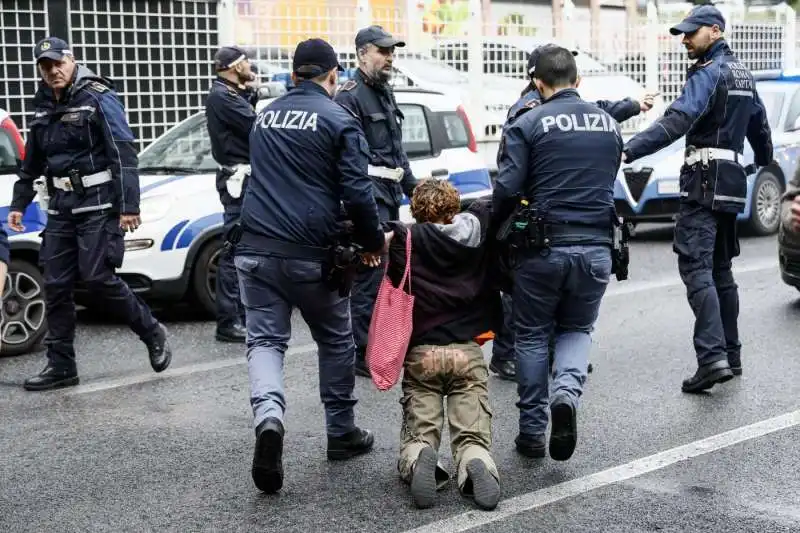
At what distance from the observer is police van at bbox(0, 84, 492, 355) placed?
945 centimetres

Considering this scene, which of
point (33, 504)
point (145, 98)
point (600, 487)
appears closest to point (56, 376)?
point (33, 504)

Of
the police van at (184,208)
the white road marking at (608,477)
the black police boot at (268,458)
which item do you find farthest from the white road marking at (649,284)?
the black police boot at (268,458)

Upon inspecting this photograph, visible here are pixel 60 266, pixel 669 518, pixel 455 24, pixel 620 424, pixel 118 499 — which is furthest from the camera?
pixel 455 24

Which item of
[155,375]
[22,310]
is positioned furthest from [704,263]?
[22,310]

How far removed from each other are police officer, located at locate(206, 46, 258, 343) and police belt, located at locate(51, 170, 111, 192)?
4.88 ft

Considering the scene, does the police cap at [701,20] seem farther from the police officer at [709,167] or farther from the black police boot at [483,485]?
the black police boot at [483,485]

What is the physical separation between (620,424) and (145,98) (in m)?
9.71

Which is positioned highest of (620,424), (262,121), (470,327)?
(262,121)

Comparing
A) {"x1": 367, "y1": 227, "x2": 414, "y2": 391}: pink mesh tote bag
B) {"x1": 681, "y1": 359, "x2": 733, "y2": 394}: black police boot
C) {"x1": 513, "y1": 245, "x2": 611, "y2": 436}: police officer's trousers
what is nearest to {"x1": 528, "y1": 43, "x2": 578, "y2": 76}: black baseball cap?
{"x1": 513, "y1": 245, "x2": 611, "y2": 436}: police officer's trousers

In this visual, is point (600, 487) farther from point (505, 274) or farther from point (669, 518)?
point (505, 274)

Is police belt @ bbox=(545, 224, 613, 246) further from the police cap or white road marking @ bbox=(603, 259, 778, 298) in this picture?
white road marking @ bbox=(603, 259, 778, 298)

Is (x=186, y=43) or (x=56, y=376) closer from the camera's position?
(x=56, y=376)

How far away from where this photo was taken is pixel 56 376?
27.2 feet

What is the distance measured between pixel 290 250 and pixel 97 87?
258 cm
